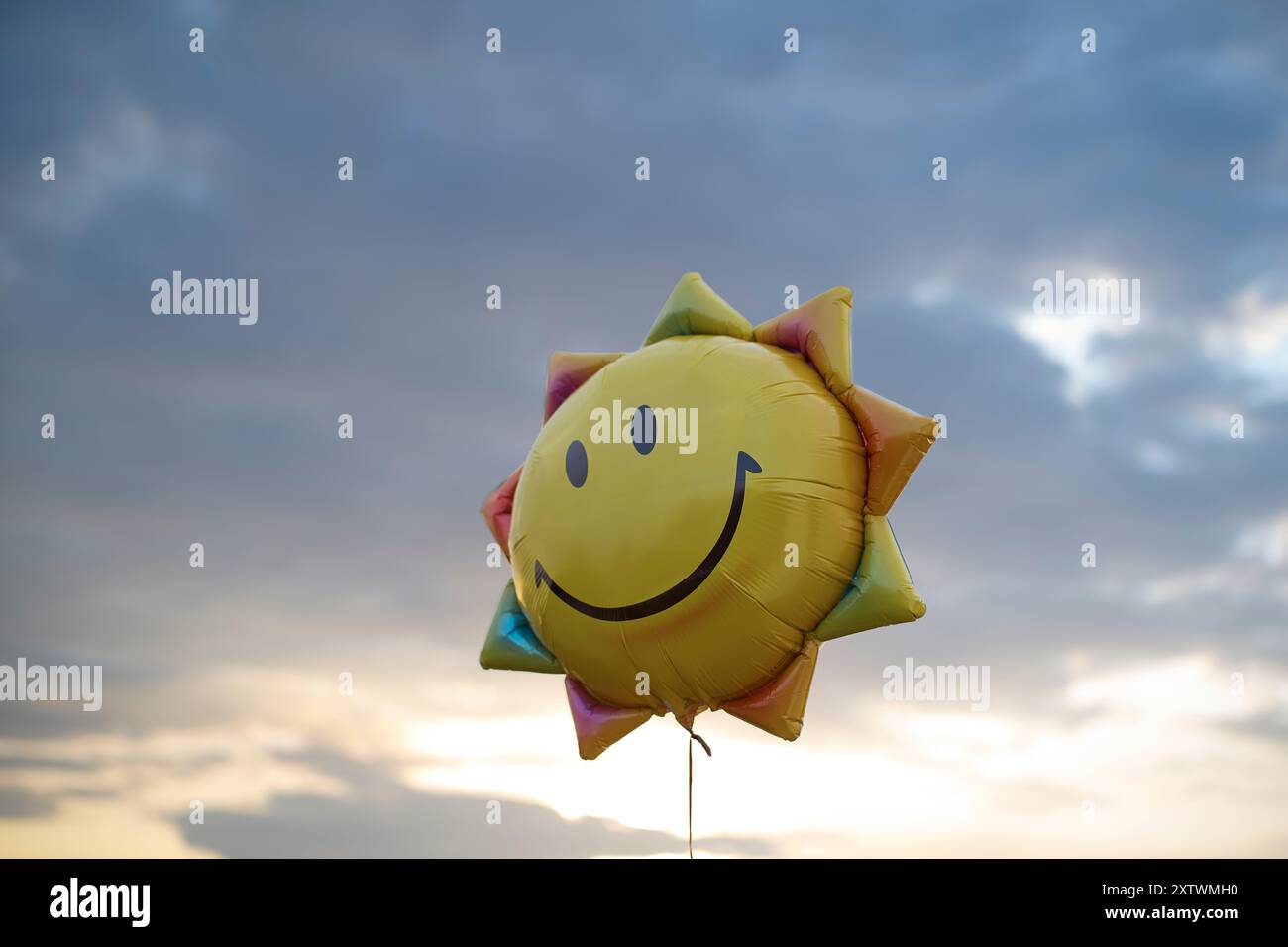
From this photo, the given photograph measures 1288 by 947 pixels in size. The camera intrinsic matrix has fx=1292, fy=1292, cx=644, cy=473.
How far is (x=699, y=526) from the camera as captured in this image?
9.77 m

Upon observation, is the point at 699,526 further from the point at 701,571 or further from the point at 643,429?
the point at 643,429

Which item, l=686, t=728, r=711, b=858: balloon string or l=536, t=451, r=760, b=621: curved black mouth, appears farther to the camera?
l=686, t=728, r=711, b=858: balloon string

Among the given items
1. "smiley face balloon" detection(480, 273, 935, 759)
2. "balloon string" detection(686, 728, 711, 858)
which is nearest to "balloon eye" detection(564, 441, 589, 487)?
"smiley face balloon" detection(480, 273, 935, 759)

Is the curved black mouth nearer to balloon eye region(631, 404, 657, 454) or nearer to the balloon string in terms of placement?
balloon eye region(631, 404, 657, 454)

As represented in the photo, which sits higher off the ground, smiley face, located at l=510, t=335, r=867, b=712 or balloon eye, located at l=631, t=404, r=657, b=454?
balloon eye, located at l=631, t=404, r=657, b=454

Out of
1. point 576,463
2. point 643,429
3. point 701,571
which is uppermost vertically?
point 643,429

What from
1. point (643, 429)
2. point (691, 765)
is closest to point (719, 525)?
point (643, 429)

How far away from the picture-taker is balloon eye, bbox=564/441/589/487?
10.4 metres

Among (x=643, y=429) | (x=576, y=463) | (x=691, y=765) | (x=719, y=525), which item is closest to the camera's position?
(x=719, y=525)

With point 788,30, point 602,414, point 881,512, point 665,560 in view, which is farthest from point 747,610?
point 788,30

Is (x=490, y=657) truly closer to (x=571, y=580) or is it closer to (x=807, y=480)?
(x=571, y=580)

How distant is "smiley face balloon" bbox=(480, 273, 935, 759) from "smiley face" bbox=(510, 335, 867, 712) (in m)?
0.01

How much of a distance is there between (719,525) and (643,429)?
107cm
